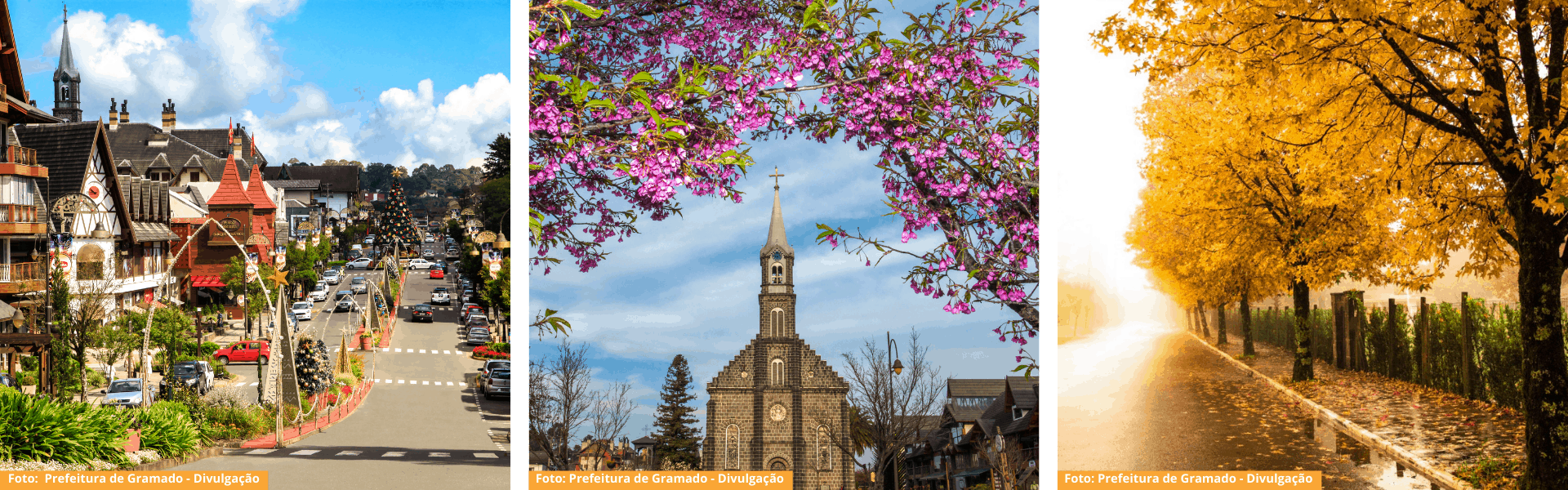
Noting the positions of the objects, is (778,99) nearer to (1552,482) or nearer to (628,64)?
(628,64)

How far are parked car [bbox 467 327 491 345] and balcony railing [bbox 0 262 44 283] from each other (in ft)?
7.35

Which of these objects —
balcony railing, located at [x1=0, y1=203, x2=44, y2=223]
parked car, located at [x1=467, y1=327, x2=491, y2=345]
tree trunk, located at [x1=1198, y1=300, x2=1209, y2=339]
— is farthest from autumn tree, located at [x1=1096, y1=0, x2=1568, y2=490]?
balcony railing, located at [x1=0, y1=203, x2=44, y2=223]

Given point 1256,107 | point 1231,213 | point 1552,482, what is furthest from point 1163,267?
point 1552,482

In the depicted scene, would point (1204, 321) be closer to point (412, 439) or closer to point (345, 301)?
point (412, 439)

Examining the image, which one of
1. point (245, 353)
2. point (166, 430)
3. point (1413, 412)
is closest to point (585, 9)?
point (245, 353)

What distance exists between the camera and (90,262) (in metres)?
4.82

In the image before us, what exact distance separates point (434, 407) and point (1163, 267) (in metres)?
4.42

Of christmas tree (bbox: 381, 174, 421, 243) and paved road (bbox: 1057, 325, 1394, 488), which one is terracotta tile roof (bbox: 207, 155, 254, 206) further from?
paved road (bbox: 1057, 325, 1394, 488)

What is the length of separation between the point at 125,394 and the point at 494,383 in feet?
6.66

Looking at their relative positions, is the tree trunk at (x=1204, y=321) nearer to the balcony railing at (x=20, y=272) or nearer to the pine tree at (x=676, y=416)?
the pine tree at (x=676, y=416)

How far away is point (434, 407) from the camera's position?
4992 mm
